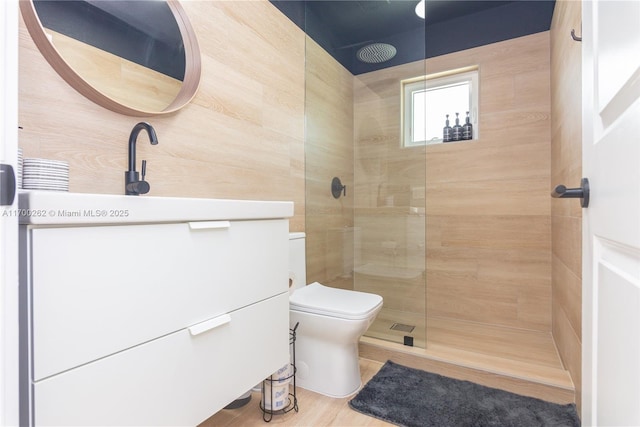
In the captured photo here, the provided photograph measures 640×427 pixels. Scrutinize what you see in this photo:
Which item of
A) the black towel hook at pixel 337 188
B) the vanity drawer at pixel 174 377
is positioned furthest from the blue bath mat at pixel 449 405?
the black towel hook at pixel 337 188

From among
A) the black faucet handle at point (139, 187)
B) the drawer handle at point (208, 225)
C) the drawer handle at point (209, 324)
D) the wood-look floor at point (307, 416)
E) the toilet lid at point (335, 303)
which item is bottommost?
the wood-look floor at point (307, 416)

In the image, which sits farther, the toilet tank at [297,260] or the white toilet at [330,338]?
the toilet tank at [297,260]

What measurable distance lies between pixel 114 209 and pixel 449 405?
1.61 meters

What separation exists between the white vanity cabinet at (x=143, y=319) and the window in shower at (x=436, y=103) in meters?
1.56

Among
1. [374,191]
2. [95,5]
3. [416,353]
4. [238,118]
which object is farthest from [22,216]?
[374,191]

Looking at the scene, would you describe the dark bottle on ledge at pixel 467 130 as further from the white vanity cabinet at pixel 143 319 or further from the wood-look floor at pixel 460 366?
the white vanity cabinet at pixel 143 319

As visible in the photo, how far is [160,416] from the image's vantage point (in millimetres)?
897

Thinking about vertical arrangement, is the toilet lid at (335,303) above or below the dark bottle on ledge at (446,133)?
below

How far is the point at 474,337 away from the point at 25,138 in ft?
8.21

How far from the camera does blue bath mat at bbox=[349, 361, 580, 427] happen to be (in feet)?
4.59

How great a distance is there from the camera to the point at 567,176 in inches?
66.4

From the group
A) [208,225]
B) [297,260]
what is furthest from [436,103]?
[208,225]

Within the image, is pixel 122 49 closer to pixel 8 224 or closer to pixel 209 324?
pixel 8 224

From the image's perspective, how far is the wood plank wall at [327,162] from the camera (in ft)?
7.54
